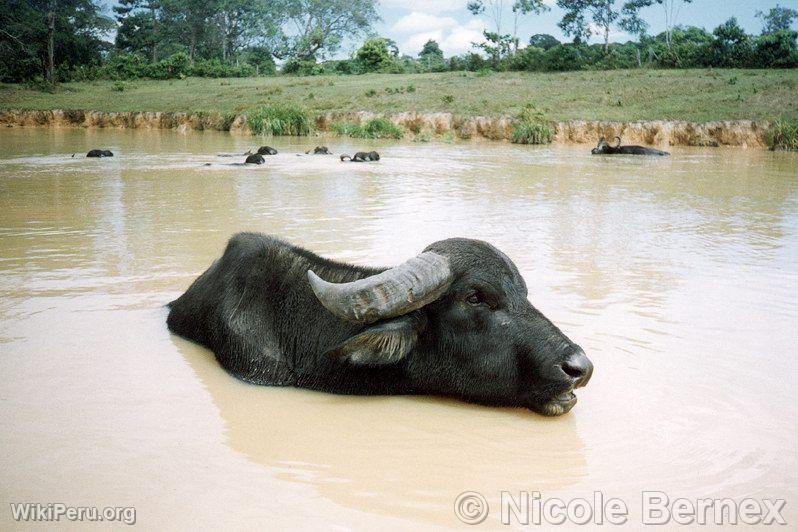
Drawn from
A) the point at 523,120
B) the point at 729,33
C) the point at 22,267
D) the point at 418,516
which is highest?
the point at 729,33

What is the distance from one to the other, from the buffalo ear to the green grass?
26.4 meters

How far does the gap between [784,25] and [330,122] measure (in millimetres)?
40276

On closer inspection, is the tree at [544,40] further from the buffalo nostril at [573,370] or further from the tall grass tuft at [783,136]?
the buffalo nostril at [573,370]

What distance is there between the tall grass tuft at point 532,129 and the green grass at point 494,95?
1.08 m

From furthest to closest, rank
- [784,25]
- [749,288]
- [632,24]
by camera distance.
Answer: [784,25]
[632,24]
[749,288]

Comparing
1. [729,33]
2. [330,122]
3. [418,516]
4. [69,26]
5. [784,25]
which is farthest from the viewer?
[784,25]

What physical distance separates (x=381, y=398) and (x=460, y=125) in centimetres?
2665

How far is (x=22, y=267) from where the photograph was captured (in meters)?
6.22

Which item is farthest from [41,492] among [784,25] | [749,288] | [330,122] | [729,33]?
[784,25]

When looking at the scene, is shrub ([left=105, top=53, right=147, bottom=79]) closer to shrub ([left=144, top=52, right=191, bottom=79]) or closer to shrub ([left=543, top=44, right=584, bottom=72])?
shrub ([left=144, top=52, right=191, bottom=79])

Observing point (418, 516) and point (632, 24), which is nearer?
point (418, 516)

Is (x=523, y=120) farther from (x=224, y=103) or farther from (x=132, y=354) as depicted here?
(x=132, y=354)

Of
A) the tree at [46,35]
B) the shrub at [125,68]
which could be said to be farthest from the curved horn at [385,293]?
the shrub at [125,68]

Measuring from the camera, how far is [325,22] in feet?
227
